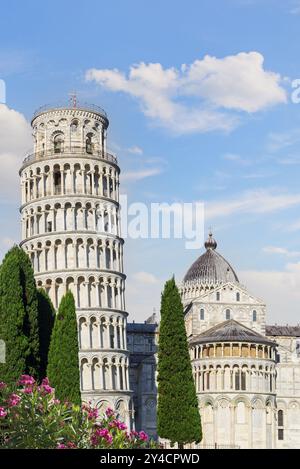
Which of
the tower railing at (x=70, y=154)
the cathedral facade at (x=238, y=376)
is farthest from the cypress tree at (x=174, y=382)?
the cathedral facade at (x=238, y=376)

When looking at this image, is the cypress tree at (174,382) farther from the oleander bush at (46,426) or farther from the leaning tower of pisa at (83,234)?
the oleander bush at (46,426)

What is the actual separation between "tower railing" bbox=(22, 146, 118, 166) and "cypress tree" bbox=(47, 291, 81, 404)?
27425 mm

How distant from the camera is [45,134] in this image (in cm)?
8050

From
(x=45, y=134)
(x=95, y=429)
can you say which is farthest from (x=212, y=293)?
(x=95, y=429)

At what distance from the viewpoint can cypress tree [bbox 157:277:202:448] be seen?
57.4 m

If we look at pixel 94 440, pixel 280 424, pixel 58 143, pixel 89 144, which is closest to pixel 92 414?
pixel 94 440

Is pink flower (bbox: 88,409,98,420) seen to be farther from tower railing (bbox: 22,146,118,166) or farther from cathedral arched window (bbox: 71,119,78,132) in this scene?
cathedral arched window (bbox: 71,119,78,132)

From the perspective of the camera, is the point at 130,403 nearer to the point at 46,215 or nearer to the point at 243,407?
the point at 243,407

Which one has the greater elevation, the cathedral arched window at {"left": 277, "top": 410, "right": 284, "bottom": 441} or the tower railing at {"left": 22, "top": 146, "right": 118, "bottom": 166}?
the tower railing at {"left": 22, "top": 146, "right": 118, "bottom": 166}

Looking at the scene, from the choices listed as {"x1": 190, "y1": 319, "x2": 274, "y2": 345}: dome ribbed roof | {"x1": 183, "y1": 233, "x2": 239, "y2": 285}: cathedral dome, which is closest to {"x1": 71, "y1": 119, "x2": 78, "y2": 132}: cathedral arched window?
{"x1": 190, "y1": 319, "x2": 274, "y2": 345}: dome ribbed roof

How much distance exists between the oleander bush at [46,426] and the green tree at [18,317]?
2650 centimetres

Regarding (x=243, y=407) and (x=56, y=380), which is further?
(x=243, y=407)

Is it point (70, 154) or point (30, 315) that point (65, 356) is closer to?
point (30, 315)
